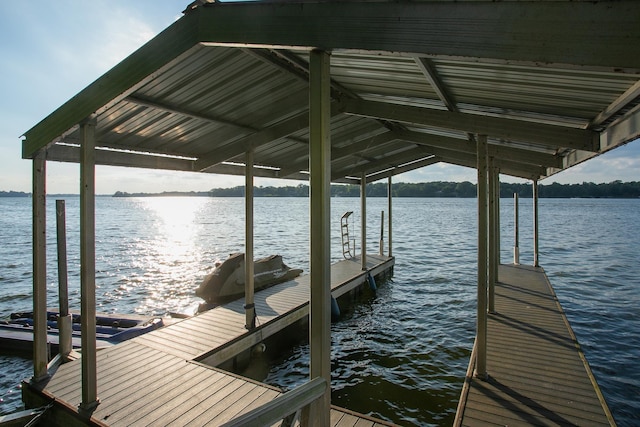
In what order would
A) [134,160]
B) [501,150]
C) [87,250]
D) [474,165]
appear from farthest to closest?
[474,165] < [501,150] < [134,160] < [87,250]

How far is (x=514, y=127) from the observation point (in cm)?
419

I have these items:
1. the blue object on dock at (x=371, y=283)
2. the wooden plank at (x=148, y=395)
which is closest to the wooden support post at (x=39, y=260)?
the wooden plank at (x=148, y=395)

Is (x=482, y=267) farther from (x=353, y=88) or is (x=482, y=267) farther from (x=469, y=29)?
(x=469, y=29)

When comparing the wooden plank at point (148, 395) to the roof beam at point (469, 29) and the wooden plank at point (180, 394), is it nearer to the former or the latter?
the wooden plank at point (180, 394)

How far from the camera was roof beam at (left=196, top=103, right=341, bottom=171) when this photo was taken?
216 inches

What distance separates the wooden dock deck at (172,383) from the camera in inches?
158

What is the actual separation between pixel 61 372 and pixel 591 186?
363 ft

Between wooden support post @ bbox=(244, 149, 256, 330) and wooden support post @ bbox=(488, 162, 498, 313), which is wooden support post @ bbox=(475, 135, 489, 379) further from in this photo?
wooden support post @ bbox=(244, 149, 256, 330)

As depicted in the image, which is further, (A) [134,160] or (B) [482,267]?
(A) [134,160]

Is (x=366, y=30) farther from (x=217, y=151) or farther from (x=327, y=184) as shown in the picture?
(x=217, y=151)

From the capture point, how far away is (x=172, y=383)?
4750 mm

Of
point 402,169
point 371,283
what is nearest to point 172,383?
point 371,283

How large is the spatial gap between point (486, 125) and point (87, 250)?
4.65 meters

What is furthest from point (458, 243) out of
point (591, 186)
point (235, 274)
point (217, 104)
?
point (591, 186)
